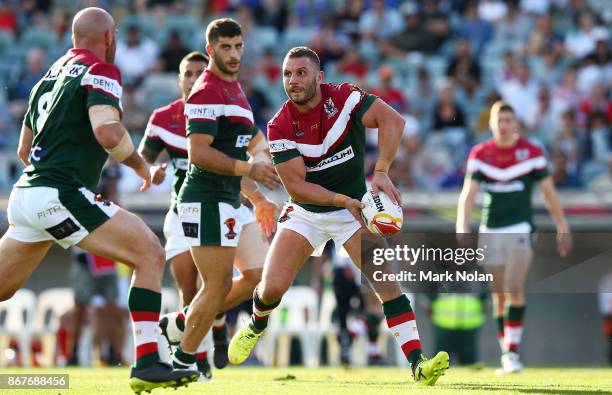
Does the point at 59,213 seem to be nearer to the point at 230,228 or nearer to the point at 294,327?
the point at 230,228

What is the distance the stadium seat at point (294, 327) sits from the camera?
17.4 m

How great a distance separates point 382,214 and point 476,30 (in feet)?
45.3

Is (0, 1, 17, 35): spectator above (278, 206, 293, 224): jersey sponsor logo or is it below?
above

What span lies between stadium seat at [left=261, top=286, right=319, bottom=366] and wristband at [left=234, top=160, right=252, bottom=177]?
886 centimetres

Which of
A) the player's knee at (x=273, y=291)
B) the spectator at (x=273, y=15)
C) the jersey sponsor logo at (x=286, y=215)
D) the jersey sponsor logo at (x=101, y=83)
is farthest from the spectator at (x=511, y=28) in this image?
the jersey sponsor logo at (x=101, y=83)

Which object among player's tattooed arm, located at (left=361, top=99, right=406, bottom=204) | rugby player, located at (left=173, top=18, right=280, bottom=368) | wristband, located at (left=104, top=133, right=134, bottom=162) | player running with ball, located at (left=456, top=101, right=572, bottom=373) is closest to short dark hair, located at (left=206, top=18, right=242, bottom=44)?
rugby player, located at (left=173, top=18, right=280, bottom=368)

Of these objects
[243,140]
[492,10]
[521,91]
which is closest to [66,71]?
[243,140]

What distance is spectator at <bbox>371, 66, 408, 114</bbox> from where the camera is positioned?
19516mm

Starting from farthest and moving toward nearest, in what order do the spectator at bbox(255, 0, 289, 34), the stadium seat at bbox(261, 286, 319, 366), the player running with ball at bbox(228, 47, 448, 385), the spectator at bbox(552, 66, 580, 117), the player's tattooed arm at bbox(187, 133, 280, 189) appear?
1. the spectator at bbox(255, 0, 289, 34)
2. the spectator at bbox(552, 66, 580, 117)
3. the stadium seat at bbox(261, 286, 319, 366)
4. the player running with ball at bbox(228, 47, 448, 385)
5. the player's tattooed arm at bbox(187, 133, 280, 189)

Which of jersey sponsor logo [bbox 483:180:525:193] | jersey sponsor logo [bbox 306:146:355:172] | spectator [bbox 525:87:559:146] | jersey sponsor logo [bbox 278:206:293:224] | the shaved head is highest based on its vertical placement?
spectator [bbox 525:87:559:146]

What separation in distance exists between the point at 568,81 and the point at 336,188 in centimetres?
1207

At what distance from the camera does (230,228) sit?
926 cm

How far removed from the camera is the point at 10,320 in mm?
17594

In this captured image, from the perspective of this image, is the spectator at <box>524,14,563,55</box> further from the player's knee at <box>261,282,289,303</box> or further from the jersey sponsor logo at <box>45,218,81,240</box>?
the jersey sponsor logo at <box>45,218,81,240</box>
